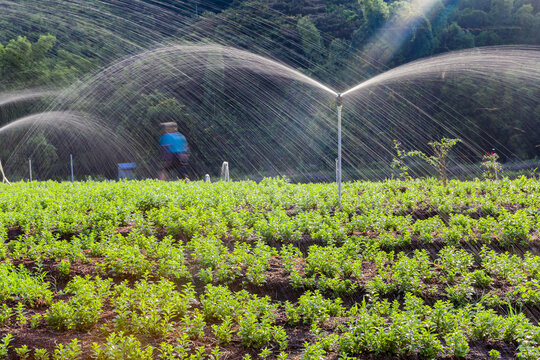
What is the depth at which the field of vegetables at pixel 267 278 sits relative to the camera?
14.1 ft

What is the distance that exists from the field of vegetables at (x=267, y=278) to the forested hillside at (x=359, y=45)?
24559 millimetres

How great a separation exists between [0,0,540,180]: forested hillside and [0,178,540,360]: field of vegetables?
80.6 ft

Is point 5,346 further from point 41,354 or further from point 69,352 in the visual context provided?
point 69,352

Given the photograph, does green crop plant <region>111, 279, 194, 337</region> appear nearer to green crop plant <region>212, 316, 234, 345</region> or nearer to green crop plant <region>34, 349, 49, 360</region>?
green crop plant <region>212, 316, 234, 345</region>

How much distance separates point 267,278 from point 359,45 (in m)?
32.2

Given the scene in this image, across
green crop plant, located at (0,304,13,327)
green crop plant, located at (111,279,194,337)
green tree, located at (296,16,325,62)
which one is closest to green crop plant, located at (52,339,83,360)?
green crop plant, located at (111,279,194,337)

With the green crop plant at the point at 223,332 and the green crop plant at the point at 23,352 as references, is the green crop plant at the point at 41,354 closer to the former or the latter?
the green crop plant at the point at 23,352

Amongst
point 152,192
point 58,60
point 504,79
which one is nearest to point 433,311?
point 152,192

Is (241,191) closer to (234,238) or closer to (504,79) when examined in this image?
(234,238)

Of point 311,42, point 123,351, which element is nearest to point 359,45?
point 311,42

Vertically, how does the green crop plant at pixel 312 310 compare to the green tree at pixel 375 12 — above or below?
below

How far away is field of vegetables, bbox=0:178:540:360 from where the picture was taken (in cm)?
431

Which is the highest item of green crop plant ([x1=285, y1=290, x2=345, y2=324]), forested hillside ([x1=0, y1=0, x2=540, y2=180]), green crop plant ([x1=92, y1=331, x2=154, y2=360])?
forested hillside ([x1=0, y1=0, x2=540, y2=180])

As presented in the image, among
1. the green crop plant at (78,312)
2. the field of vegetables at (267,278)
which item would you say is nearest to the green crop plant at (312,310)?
the field of vegetables at (267,278)
